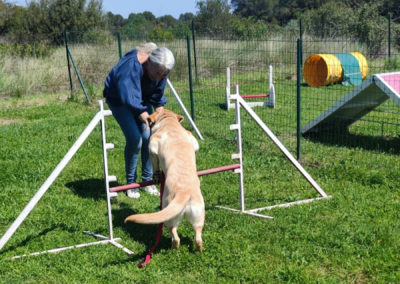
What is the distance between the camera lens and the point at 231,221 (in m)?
4.54

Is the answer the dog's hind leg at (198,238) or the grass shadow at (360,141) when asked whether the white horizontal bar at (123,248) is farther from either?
the grass shadow at (360,141)

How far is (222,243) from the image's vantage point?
404 cm

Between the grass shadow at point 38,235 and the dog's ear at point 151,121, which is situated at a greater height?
the dog's ear at point 151,121

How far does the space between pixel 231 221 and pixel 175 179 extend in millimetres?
1125

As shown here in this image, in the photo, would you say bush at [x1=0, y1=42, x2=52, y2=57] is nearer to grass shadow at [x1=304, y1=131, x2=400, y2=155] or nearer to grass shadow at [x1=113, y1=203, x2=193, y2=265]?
grass shadow at [x1=304, y1=131, x2=400, y2=155]

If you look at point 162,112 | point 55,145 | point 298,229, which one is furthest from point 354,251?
point 55,145

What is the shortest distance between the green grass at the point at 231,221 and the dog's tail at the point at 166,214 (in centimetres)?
58

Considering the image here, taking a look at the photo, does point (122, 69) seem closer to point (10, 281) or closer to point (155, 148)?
point (155, 148)

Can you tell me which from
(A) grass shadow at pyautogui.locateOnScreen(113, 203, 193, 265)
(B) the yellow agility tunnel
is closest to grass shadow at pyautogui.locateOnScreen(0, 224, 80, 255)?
(A) grass shadow at pyautogui.locateOnScreen(113, 203, 193, 265)

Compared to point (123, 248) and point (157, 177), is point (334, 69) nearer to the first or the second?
point (157, 177)

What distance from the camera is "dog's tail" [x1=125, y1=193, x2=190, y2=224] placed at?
3242 mm

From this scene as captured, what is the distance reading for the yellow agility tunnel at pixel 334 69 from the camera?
1392cm

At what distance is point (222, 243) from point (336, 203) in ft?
5.29

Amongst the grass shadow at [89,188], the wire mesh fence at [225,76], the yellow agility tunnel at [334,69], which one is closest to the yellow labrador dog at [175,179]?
the grass shadow at [89,188]
